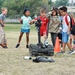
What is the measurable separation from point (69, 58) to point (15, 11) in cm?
8255

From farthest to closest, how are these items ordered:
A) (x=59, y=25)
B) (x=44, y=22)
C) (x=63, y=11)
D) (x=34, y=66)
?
(x=44, y=22)
(x=59, y=25)
(x=63, y=11)
(x=34, y=66)

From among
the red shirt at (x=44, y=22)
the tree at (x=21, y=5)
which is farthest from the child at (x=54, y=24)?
the tree at (x=21, y=5)

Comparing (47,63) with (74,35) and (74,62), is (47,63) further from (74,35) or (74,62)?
(74,35)

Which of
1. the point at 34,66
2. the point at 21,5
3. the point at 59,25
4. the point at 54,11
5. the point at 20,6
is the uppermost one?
the point at 54,11

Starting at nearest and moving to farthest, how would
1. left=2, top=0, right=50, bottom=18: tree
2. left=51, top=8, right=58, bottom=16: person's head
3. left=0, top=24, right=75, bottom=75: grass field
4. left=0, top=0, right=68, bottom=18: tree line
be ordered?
left=0, top=24, right=75, bottom=75: grass field → left=51, top=8, right=58, bottom=16: person's head → left=2, top=0, right=50, bottom=18: tree → left=0, top=0, right=68, bottom=18: tree line

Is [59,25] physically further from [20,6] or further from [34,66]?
[20,6]

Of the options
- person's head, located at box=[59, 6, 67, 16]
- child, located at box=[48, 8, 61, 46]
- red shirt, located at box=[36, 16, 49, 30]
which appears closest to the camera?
person's head, located at box=[59, 6, 67, 16]

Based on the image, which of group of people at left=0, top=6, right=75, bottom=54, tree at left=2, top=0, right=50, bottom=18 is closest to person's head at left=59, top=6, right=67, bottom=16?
group of people at left=0, top=6, right=75, bottom=54

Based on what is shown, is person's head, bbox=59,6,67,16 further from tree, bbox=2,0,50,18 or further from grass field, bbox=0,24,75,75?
tree, bbox=2,0,50,18

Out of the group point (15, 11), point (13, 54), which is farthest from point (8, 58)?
point (15, 11)

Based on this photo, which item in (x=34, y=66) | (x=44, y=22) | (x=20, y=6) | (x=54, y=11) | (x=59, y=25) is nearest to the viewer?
(x=34, y=66)

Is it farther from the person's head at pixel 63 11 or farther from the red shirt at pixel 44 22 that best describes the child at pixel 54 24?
the person's head at pixel 63 11

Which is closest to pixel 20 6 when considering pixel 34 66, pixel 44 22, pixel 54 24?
pixel 44 22

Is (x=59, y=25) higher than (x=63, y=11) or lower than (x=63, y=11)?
lower
